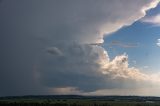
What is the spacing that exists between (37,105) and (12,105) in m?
15.4

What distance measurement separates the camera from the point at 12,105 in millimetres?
180875

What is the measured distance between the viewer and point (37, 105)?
175625 mm

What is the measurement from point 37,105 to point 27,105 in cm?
537

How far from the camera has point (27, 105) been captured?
17575 centimetres

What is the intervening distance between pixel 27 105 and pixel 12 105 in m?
10.5
